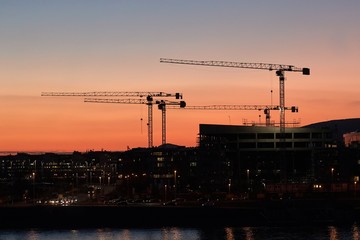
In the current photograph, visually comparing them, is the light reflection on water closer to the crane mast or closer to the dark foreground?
the dark foreground

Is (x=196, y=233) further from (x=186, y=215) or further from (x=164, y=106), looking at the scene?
(x=164, y=106)

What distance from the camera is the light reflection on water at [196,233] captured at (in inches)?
2559

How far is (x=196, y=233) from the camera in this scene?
6969cm

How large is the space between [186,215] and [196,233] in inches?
378

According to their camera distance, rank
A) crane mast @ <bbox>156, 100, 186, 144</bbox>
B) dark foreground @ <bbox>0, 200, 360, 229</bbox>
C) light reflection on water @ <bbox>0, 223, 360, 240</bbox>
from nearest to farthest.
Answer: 1. light reflection on water @ <bbox>0, 223, 360, 240</bbox>
2. dark foreground @ <bbox>0, 200, 360, 229</bbox>
3. crane mast @ <bbox>156, 100, 186, 144</bbox>

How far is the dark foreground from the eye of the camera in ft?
255

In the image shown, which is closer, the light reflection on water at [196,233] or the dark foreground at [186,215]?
the light reflection on water at [196,233]

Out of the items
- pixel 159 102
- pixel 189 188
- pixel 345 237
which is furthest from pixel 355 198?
pixel 159 102

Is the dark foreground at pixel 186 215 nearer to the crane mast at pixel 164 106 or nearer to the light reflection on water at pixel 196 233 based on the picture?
the light reflection on water at pixel 196 233

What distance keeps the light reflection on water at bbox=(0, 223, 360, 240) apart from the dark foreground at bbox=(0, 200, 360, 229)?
343 cm

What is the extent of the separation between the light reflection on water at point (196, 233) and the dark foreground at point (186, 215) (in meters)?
3.43

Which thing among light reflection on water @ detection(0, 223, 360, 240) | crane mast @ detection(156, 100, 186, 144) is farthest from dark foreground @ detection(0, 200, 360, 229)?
crane mast @ detection(156, 100, 186, 144)

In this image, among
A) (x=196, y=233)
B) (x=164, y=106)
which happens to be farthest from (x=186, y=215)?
(x=164, y=106)

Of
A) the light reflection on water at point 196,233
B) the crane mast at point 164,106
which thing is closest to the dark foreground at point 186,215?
the light reflection on water at point 196,233
